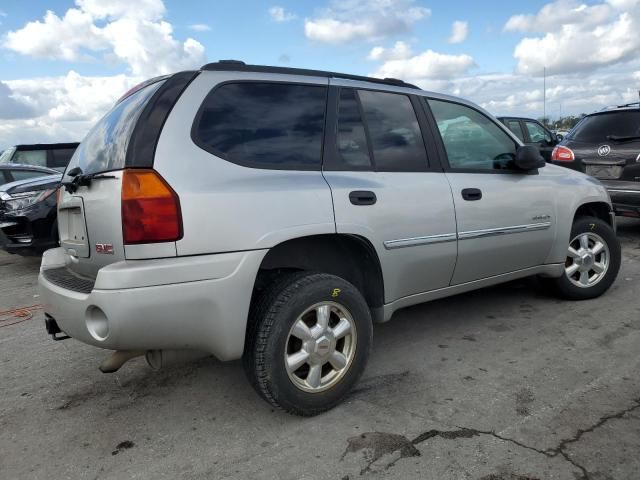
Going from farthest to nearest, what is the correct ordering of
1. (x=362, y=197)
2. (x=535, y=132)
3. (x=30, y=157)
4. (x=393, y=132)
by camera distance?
1. (x=535, y=132)
2. (x=30, y=157)
3. (x=393, y=132)
4. (x=362, y=197)

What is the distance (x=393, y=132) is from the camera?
10.8ft

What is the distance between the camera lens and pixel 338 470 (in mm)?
2326

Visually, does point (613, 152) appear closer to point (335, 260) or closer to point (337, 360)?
point (335, 260)

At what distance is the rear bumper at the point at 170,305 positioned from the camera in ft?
7.46

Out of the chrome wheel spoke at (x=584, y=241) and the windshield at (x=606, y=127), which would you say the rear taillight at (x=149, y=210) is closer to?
the chrome wheel spoke at (x=584, y=241)

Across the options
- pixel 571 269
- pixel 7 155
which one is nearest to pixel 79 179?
pixel 571 269

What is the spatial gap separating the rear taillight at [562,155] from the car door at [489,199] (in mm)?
3352

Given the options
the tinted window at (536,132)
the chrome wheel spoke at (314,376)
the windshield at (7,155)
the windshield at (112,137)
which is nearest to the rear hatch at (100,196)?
the windshield at (112,137)

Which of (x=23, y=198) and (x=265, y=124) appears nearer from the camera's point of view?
(x=265, y=124)

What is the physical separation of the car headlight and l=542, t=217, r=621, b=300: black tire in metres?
5.66

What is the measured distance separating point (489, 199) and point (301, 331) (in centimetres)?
171

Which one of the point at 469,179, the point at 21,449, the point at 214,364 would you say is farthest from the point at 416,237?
the point at 21,449

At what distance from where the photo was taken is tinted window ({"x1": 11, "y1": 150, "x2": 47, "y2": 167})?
1077 cm

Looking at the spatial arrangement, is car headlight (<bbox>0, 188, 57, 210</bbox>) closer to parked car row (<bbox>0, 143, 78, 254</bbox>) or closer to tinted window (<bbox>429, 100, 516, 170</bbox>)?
parked car row (<bbox>0, 143, 78, 254</bbox>)
